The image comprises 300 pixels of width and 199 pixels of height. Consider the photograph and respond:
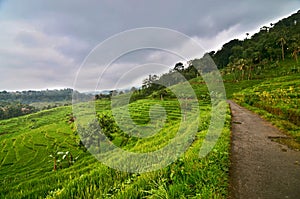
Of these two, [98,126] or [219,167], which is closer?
[219,167]

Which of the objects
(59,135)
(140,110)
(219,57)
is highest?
(219,57)

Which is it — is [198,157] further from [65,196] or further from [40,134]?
[40,134]

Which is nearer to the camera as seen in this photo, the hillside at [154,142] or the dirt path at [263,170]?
the dirt path at [263,170]

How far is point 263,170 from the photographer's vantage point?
4.78 metres

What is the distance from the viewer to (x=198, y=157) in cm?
560

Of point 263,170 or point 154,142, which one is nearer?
point 263,170

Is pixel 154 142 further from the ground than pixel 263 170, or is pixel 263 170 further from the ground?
pixel 263 170

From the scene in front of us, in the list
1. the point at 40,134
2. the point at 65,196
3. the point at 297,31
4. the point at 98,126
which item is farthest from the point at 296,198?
the point at 297,31

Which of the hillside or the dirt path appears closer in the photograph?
the dirt path

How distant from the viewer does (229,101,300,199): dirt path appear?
372 cm

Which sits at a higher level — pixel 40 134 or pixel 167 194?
pixel 167 194

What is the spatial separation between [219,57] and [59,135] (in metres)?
85.6

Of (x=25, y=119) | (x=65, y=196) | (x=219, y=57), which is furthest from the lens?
(x=219, y=57)

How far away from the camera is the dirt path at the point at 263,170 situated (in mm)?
3724
